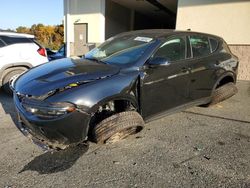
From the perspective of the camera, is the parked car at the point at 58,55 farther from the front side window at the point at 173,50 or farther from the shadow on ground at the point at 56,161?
the shadow on ground at the point at 56,161

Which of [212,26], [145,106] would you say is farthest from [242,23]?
[145,106]

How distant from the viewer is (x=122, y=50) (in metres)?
4.51

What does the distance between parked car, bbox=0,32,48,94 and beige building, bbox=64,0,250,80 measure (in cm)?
640

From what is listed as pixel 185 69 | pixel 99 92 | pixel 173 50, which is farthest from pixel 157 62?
pixel 99 92

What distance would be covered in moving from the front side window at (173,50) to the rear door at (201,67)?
0.23 metres

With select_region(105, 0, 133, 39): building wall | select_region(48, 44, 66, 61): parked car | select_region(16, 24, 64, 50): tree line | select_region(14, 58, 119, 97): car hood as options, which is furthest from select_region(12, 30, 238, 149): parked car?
select_region(16, 24, 64, 50): tree line

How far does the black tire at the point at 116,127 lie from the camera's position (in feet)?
11.8

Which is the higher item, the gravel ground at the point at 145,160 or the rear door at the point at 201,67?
the rear door at the point at 201,67

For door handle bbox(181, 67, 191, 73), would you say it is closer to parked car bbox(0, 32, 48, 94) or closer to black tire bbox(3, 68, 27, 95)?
parked car bbox(0, 32, 48, 94)

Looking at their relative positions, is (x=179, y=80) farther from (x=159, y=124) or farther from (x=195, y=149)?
(x=195, y=149)

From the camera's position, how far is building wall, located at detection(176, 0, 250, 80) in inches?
388

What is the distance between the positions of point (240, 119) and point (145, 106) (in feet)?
7.57

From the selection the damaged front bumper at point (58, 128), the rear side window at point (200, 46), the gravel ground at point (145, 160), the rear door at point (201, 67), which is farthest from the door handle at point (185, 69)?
the damaged front bumper at point (58, 128)

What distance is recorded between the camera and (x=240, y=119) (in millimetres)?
5324
